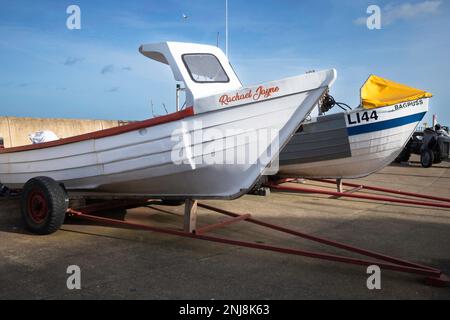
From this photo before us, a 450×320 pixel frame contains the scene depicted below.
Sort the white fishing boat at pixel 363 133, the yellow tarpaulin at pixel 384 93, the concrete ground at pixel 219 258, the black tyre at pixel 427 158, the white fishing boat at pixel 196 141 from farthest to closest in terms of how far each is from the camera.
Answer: the black tyre at pixel 427 158, the white fishing boat at pixel 363 133, the yellow tarpaulin at pixel 384 93, the white fishing boat at pixel 196 141, the concrete ground at pixel 219 258

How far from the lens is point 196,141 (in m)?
4.68

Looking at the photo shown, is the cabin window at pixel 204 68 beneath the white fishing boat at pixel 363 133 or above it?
above

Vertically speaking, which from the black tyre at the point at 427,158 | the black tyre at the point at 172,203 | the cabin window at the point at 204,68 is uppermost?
the cabin window at the point at 204,68

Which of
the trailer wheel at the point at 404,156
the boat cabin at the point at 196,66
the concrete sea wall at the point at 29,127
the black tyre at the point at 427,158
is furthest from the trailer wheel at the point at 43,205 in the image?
the trailer wheel at the point at 404,156

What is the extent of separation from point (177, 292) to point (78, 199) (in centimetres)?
299

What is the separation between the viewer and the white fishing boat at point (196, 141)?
451 cm

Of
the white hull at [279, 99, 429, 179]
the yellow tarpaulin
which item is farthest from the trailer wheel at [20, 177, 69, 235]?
the yellow tarpaulin

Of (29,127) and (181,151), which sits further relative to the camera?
(29,127)

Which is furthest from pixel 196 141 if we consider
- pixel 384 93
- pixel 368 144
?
pixel 384 93

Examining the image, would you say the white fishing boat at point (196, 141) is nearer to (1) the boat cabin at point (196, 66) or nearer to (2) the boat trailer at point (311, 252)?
(1) the boat cabin at point (196, 66)

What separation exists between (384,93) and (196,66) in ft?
14.7

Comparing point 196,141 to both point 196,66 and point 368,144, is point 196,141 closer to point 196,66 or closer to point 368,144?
point 196,66

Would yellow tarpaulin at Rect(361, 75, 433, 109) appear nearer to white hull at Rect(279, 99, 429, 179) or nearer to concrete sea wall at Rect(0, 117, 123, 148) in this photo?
white hull at Rect(279, 99, 429, 179)

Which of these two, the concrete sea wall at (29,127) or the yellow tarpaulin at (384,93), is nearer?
the yellow tarpaulin at (384,93)
